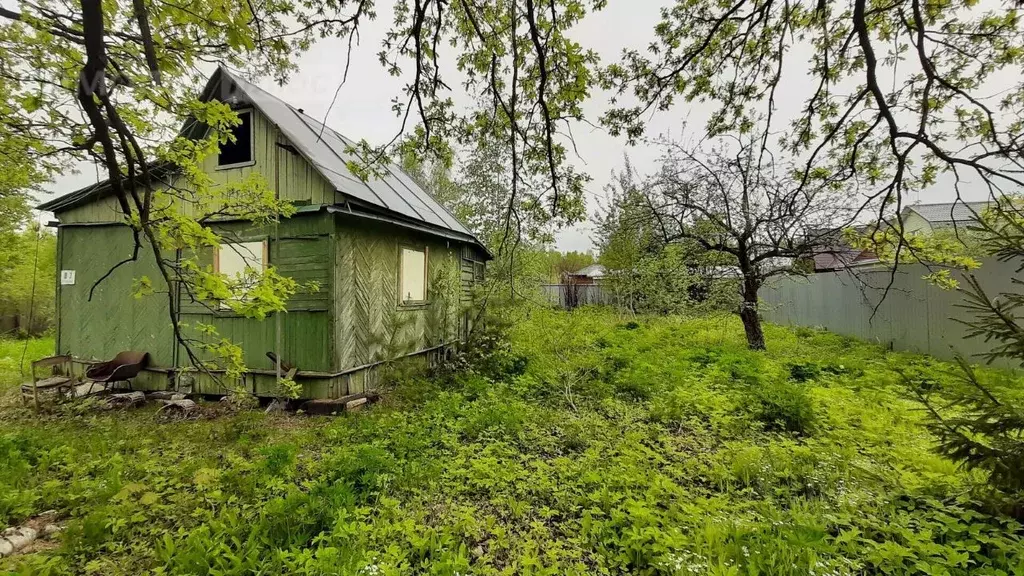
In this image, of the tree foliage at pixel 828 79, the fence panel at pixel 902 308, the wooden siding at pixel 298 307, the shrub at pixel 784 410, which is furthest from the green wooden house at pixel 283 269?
the fence panel at pixel 902 308

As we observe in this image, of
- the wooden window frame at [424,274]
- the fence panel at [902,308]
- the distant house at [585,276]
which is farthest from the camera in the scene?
the distant house at [585,276]

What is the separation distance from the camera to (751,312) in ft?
30.3

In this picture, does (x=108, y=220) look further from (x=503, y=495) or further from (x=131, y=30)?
(x=503, y=495)

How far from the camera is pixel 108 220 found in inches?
265

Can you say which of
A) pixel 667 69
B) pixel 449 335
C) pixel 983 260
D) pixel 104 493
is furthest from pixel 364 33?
pixel 983 260

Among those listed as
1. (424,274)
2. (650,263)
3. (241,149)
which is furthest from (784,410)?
(241,149)

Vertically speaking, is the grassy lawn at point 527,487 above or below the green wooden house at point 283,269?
below

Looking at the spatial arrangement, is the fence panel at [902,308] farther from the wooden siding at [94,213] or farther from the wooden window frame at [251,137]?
the wooden siding at [94,213]

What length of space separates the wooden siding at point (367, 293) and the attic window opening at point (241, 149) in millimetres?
2138

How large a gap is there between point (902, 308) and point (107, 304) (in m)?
16.0

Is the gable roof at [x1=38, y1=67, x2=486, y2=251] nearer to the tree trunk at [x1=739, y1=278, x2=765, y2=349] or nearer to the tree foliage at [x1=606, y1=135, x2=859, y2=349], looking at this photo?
the tree foliage at [x1=606, y1=135, x2=859, y2=349]

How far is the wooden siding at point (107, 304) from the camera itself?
6.51 m

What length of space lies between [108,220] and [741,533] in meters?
9.88

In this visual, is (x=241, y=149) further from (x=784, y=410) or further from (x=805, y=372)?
(x=805, y=372)
